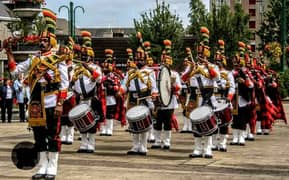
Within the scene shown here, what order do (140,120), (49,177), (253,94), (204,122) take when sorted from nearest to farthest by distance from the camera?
(49,177)
(204,122)
(140,120)
(253,94)

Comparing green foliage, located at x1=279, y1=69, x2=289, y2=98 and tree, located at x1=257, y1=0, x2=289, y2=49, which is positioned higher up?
tree, located at x1=257, y1=0, x2=289, y2=49

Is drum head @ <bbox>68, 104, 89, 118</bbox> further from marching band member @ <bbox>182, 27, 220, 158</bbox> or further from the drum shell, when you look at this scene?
the drum shell

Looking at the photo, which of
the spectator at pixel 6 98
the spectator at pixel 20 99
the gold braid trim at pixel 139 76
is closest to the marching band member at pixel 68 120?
the gold braid trim at pixel 139 76

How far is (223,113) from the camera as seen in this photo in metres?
15.6

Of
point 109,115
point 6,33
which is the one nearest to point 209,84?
point 109,115

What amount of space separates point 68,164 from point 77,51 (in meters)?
4.69

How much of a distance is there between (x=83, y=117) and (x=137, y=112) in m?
1.08

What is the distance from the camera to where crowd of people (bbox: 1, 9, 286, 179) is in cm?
1119

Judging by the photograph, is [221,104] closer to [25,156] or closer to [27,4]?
[25,156]

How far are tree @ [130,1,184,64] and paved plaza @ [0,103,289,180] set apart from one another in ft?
116

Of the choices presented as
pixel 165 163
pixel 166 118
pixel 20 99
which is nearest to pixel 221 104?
pixel 166 118

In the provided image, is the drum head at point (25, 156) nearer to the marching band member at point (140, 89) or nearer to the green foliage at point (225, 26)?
the marching band member at point (140, 89)

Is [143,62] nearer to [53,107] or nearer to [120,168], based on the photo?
[120,168]

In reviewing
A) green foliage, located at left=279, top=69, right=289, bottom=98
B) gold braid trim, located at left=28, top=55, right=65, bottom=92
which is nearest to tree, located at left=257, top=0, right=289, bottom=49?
green foliage, located at left=279, top=69, right=289, bottom=98
